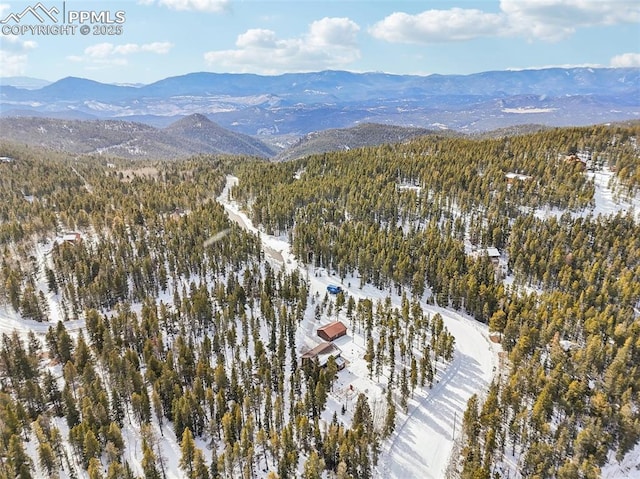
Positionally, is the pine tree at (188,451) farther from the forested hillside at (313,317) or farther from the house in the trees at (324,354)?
the house in the trees at (324,354)

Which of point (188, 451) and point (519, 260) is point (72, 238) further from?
point (519, 260)

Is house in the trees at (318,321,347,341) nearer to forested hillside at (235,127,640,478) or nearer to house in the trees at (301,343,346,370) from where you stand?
house in the trees at (301,343,346,370)

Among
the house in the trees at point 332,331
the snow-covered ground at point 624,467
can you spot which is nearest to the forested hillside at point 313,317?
the snow-covered ground at point 624,467

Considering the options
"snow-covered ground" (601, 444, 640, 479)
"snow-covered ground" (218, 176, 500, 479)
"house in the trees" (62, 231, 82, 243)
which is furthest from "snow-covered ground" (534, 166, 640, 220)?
"house in the trees" (62, 231, 82, 243)

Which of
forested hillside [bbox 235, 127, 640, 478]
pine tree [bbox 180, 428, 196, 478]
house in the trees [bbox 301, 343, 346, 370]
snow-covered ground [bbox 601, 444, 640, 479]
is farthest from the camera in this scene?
house in the trees [bbox 301, 343, 346, 370]

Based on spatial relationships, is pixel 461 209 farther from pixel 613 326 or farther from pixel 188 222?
pixel 188 222
